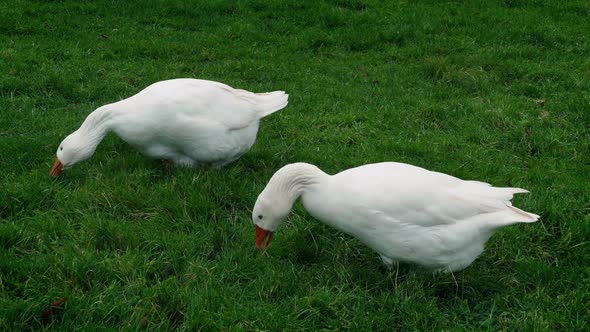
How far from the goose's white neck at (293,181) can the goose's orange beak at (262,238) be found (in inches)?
11.0

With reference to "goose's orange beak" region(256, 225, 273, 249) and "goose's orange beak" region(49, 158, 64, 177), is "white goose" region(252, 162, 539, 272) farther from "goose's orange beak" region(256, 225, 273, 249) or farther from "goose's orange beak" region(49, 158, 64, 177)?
"goose's orange beak" region(49, 158, 64, 177)

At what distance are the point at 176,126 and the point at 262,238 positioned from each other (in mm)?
1516

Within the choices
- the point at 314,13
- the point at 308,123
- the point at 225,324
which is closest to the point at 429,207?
the point at 225,324

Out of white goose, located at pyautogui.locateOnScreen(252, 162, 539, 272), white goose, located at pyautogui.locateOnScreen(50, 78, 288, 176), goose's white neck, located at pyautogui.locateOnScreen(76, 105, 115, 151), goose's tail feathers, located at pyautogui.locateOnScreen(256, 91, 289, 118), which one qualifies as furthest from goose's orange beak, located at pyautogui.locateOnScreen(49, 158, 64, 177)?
white goose, located at pyautogui.locateOnScreen(252, 162, 539, 272)

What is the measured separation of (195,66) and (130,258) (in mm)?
5458

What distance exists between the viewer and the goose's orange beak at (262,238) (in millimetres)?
4348

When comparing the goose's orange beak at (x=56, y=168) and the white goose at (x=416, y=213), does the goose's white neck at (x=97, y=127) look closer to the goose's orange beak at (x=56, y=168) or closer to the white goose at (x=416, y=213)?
the goose's orange beak at (x=56, y=168)

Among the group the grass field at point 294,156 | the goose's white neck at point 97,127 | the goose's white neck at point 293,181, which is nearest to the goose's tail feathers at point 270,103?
the grass field at point 294,156

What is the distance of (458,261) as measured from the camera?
13.3 feet

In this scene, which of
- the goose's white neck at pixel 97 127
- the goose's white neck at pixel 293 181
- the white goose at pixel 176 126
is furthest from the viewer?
the goose's white neck at pixel 97 127

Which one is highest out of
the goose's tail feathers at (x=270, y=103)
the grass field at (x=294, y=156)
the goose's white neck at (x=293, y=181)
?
the goose's white neck at (x=293, y=181)

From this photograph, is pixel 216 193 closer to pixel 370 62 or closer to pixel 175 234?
pixel 175 234

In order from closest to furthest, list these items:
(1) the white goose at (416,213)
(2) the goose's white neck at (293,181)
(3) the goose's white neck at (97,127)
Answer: (1) the white goose at (416,213) → (2) the goose's white neck at (293,181) → (3) the goose's white neck at (97,127)

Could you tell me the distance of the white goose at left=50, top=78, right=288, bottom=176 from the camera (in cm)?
539
